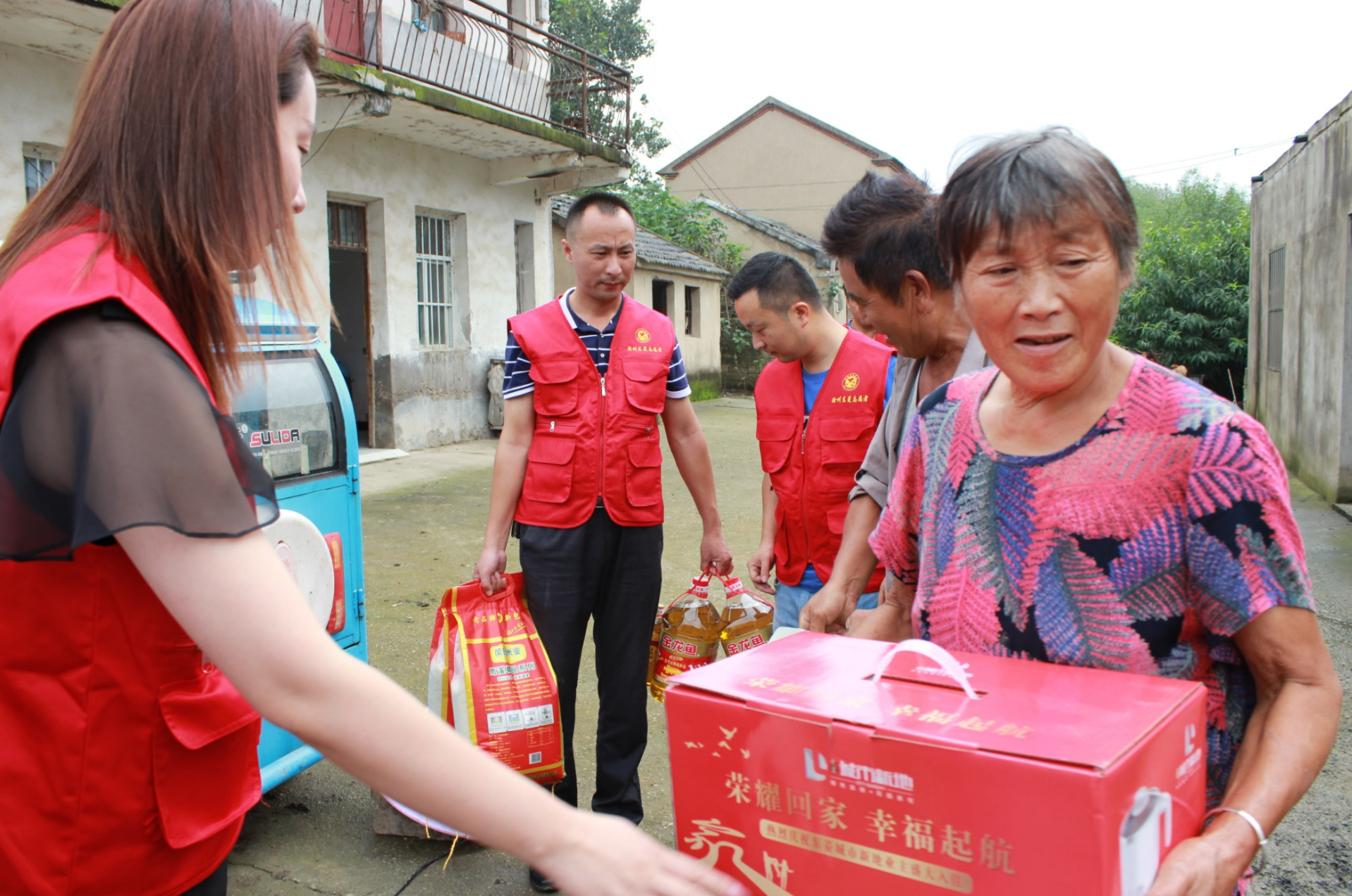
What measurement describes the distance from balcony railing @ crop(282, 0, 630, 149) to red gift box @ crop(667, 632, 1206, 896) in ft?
28.6

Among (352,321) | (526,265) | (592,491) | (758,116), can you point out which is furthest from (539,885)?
(758,116)

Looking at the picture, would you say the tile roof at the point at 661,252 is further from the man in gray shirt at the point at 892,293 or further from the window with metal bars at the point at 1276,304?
the man in gray shirt at the point at 892,293

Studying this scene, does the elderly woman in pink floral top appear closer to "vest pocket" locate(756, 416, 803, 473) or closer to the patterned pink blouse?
the patterned pink blouse

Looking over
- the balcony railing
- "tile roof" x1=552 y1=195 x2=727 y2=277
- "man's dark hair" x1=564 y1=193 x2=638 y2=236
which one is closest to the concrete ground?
"man's dark hair" x1=564 y1=193 x2=638 y2=236

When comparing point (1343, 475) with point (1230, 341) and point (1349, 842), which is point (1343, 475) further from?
point (1230, 341)

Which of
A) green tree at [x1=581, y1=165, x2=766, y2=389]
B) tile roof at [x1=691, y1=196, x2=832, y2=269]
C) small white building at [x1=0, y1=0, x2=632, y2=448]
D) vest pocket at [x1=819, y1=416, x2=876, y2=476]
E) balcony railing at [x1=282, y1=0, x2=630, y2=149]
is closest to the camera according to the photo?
vest pocket at [x1=819, y1=416, x2=876, y2=476]

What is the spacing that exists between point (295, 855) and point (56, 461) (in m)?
2.44

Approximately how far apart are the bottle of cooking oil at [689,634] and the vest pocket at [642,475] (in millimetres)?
343

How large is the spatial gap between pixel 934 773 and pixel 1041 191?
0.69m

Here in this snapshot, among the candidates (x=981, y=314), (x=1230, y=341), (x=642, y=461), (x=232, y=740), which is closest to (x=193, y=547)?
(x=232, y=740)

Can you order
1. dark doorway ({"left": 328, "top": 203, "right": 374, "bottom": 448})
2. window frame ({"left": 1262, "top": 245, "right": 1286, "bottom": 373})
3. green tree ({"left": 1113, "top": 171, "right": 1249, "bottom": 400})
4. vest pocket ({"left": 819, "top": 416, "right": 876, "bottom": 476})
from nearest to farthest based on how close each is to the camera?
vest pocket ({"left": 819, "top": 416, "right": 876, "bottom": 476}), window frame ({"left": 1262, "top": 245, "right": 1286, "bottom": 373}), dark doorway ({"left": 328, "top": 203, "right": 374, "bottom": 448}), green tree ({"left": 1113, "top": 171, "right": 1249, "bottom": 400})

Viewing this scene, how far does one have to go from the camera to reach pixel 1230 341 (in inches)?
596

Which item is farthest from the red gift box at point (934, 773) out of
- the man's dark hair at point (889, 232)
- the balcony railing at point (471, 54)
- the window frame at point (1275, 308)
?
the window frame at point (1275, 308)

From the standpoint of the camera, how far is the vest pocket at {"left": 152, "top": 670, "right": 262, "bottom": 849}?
1.07 meters
